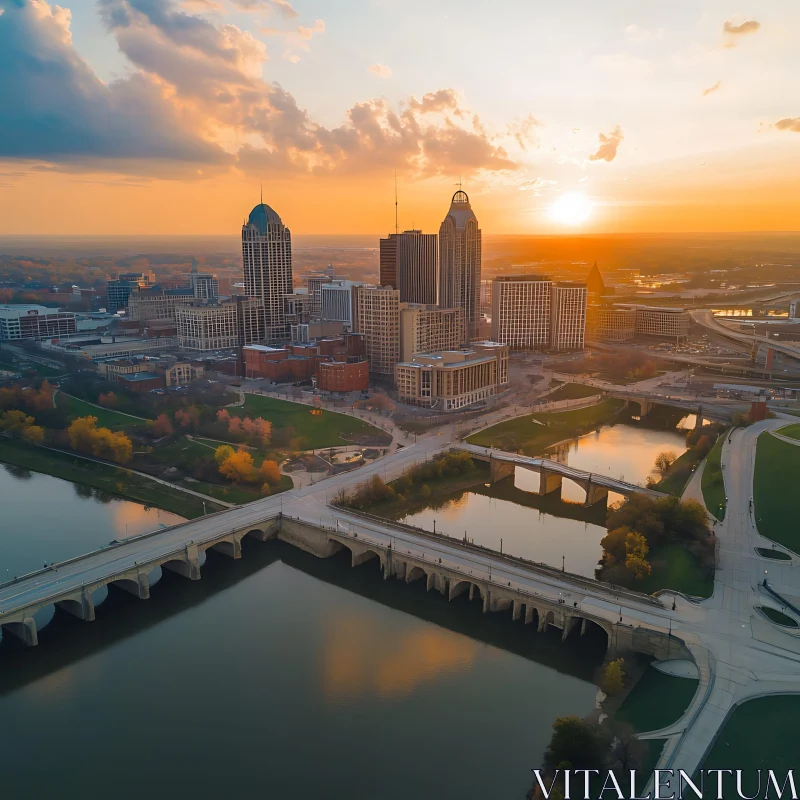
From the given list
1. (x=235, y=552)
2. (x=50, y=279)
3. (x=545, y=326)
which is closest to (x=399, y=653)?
(x=235, y=552)

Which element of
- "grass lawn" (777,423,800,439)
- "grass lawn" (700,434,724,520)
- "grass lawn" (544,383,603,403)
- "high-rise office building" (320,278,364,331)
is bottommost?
"grass lawn" (700,434,724,520)

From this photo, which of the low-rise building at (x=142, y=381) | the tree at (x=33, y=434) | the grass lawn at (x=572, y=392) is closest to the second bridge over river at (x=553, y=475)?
the grass lawn at (x=572, y=392)

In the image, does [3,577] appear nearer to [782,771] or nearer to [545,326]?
[782,771]

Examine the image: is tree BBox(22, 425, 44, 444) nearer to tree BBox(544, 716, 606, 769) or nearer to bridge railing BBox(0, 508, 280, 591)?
bridge railing BBox(0, 508, 280, 591)

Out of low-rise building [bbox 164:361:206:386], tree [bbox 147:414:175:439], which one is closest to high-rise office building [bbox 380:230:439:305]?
low-rise building [bbox 164:361:206:386]

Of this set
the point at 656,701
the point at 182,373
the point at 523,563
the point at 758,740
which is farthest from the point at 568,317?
the point at 758,740

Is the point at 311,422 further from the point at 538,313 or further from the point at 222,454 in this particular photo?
the point at 538,313

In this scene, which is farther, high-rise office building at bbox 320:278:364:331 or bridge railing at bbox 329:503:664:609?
high-rise office building at bbox 320:278:364:331
